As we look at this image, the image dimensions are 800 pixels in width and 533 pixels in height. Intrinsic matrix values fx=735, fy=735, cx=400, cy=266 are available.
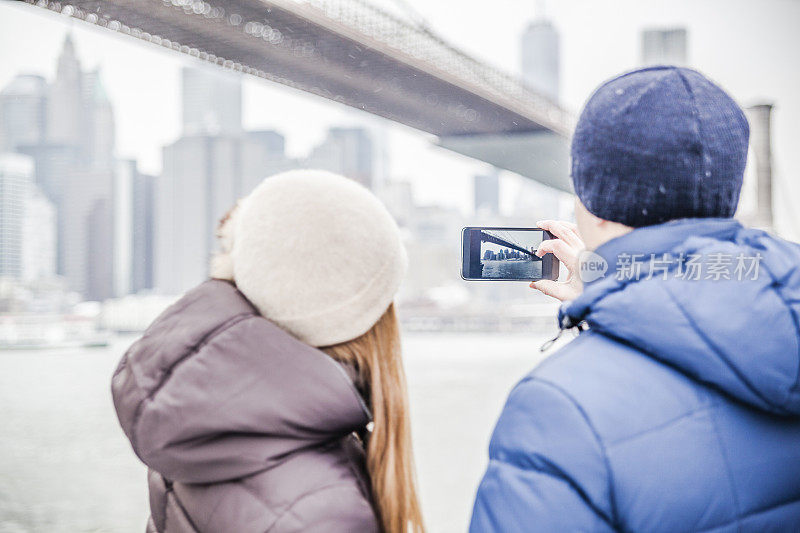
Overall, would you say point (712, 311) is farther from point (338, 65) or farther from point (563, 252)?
point (338, 65)

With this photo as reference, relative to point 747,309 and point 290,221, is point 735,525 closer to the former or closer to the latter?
point 747,309

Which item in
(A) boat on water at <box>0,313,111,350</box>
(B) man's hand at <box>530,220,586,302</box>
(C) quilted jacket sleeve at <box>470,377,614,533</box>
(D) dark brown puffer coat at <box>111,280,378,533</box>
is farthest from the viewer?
(A) boat on water at <box>0,313,111,350</box>

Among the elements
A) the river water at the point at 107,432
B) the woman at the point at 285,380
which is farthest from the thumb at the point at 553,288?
the river water at the point at 107,432

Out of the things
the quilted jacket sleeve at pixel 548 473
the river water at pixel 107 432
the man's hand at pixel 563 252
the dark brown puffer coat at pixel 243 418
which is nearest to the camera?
the quilted jacket sleeve at pixel 548 473

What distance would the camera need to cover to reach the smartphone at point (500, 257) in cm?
62

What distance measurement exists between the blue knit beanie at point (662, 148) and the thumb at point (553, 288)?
0.15 m

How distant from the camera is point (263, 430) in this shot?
1.66ft

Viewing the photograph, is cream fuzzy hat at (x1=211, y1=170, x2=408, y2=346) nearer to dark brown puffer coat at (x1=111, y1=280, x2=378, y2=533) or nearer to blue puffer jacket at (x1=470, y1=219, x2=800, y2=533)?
dark brown puffer coat at (x1=111, y1=280, x2=378, y2=533)

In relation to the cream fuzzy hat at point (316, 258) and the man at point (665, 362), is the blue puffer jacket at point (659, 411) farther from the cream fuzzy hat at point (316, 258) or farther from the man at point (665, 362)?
the cream fuzzy hat at point (316, 258)

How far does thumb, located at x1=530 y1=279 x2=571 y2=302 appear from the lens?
620mm

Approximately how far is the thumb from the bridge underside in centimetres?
517

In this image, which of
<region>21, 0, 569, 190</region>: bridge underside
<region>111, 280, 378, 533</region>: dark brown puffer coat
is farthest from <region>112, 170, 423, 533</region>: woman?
<region>21, 0, 569, 190</region>: bridge underside

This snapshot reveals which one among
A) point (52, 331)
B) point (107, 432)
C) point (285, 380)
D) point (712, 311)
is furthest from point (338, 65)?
point (52, 331)

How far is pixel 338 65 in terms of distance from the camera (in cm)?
664
